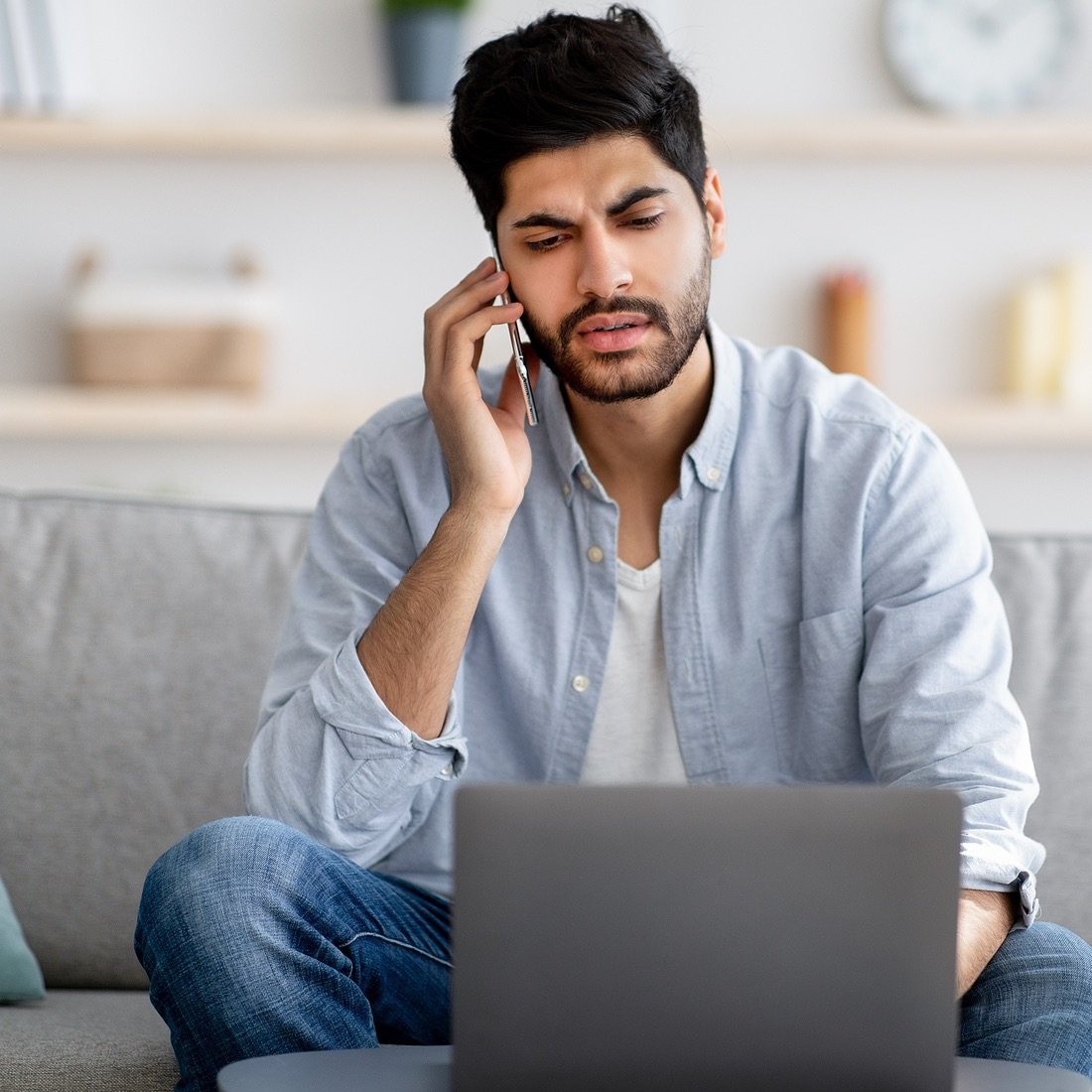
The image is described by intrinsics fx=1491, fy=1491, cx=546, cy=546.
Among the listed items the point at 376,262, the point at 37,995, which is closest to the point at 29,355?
the point at 376,262

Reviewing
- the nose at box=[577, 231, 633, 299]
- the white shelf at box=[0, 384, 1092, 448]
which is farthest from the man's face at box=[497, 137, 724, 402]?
the white shelf at box=[0, 384, 1092, 448]

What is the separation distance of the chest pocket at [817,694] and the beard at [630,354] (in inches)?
11.4

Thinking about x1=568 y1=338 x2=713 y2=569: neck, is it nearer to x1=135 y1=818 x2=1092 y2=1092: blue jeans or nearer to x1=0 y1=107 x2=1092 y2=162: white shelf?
x1=135 y1=818 x2=1092 y2=1092: blue jeans

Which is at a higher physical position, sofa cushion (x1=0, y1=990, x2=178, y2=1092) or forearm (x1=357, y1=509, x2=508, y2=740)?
forearm (x1=357, y1=509, x2=508, y2=740)

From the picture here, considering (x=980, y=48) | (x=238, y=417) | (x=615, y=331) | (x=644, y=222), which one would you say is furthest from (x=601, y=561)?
(x=980, y=48)

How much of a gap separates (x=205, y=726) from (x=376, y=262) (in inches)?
63.0

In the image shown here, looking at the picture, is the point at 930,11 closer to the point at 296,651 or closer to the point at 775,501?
the point at 775,501

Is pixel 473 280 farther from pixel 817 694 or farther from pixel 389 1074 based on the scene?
pixel 389 1074

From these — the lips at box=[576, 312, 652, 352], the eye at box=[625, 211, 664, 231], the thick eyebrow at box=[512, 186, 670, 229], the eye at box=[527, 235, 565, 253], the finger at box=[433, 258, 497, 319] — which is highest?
the thick eyebrow at box=[512, 186, 670, 229]

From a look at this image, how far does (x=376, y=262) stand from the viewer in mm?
3107

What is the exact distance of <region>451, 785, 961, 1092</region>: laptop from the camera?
847 mm

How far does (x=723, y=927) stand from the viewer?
85cm

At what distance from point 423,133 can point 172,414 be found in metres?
0.73

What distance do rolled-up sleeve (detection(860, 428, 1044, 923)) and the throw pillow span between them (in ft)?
2.94
